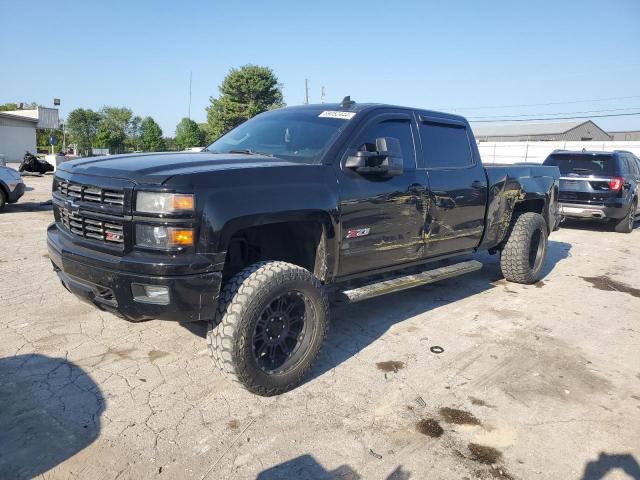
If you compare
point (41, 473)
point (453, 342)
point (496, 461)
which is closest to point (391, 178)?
point (453, 342)

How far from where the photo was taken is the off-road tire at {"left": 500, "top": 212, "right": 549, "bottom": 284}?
18.9 ft

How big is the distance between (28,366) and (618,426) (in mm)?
3943

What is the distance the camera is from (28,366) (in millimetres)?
3371

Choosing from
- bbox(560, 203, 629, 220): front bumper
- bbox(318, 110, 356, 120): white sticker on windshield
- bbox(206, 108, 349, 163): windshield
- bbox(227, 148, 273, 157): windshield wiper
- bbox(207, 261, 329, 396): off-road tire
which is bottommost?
bbox(207, 261, 329, 396): off-road tire

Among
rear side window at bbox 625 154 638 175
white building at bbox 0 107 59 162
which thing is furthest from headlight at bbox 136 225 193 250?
white building at bbox 0 107 59 162

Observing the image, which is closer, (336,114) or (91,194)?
(91,194)

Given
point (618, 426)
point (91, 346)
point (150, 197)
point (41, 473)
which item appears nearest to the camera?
point (41, 473)

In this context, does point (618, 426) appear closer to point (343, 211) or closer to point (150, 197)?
point (343, 211)

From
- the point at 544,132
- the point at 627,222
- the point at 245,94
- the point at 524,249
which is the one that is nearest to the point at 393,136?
the point at 524,249

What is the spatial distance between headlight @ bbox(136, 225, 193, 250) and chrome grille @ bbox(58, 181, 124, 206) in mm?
265

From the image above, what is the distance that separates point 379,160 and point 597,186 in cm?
854

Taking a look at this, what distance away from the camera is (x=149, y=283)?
2.75 meters

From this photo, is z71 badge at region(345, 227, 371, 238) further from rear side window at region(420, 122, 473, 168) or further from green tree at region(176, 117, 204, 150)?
green tree at region(176, 117, 204, 150)

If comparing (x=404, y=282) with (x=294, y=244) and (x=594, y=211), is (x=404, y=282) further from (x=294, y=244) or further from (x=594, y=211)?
(x=594, y=211)
